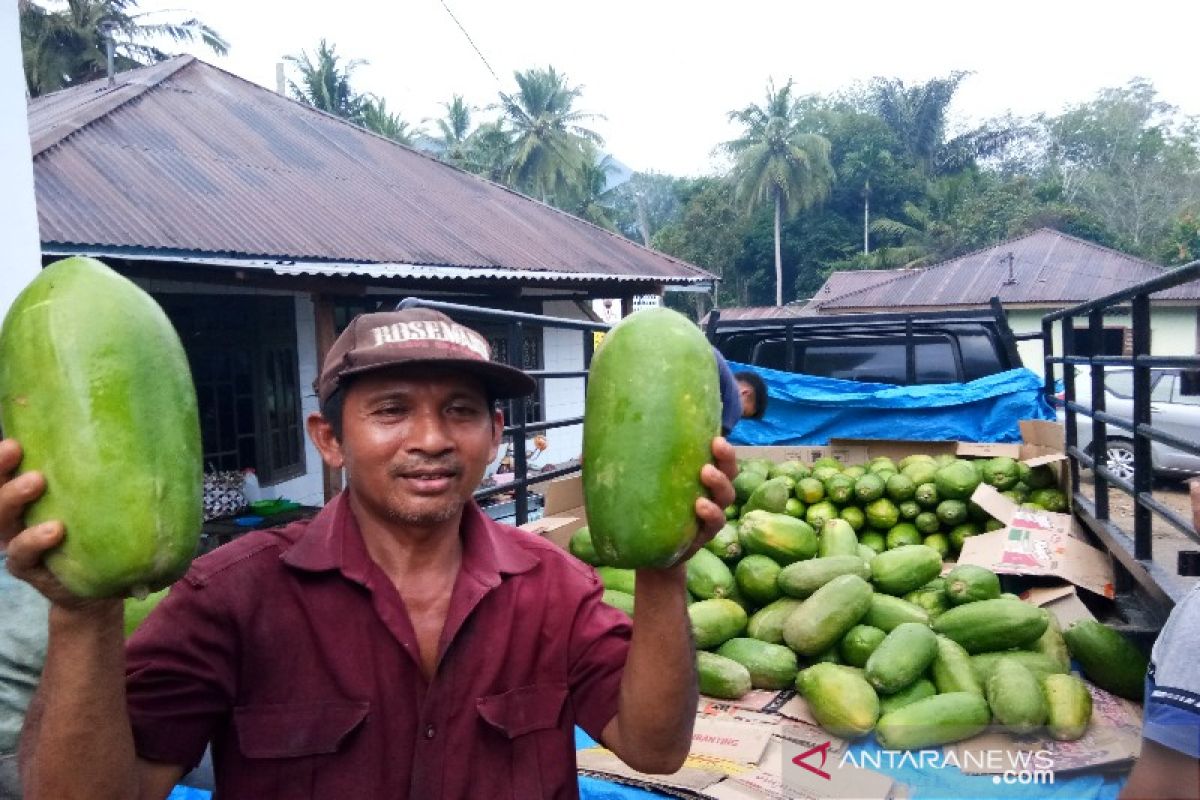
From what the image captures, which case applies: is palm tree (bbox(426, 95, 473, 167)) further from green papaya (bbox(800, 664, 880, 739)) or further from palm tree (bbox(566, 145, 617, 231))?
green papaya (bbox(800, 664, 880, 739))

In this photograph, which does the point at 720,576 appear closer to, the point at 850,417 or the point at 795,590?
the point at 795,590

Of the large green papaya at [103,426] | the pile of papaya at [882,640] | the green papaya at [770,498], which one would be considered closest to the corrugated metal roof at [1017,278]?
the green papaya at [770,498]

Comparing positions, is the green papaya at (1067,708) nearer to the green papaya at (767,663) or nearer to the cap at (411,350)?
the green papaya at (767,663)

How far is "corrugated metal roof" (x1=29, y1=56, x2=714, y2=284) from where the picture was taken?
8.32 m

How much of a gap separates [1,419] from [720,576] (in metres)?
2.95

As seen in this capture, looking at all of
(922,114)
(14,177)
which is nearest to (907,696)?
(14,177)

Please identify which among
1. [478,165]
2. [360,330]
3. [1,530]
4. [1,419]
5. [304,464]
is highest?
[478,165]

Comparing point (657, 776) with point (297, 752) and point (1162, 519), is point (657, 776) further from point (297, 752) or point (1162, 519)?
point (1162, 519)

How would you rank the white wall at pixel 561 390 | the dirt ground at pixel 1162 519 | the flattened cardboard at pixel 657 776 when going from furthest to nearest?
the white wall at pixel 561 390
the dirt ground at pixel 1162 519
the flattened cardboard at pixel 657 776

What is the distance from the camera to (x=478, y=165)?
44156mm

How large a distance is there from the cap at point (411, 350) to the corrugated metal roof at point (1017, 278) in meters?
27.4

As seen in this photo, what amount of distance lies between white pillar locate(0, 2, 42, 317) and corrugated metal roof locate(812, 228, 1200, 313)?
2625 cm

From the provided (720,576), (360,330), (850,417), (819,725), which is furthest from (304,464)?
(360,330)

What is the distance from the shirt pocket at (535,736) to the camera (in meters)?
1.69
